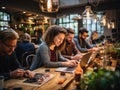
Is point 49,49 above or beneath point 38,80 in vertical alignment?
above

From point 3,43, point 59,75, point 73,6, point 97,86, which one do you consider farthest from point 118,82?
point 73,6

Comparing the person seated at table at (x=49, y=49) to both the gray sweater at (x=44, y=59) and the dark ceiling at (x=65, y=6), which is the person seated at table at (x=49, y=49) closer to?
the gray sweater at (x=44, y=59)

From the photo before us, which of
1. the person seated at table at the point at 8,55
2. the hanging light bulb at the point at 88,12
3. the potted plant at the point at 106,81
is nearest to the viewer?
the potted plant at the point at 106,81

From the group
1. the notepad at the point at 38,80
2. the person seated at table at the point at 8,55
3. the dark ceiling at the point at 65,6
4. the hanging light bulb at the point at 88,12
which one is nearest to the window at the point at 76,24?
the dark ceiling at the point at 65,6

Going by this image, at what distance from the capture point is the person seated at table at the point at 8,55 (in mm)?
2188

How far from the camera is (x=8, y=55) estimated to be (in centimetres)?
261

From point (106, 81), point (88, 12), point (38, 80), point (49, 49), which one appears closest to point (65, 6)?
point (88, 12)

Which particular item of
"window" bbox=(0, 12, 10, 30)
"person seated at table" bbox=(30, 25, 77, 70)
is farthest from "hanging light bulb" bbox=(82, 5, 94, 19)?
"window" bbox=(0, 12, 10, 30)

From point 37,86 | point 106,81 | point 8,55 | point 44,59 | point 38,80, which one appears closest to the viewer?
point 106,81

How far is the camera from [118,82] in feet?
3.43

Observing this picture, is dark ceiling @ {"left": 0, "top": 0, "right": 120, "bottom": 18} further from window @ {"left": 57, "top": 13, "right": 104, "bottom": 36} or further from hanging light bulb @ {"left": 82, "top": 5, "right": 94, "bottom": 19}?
window @ {"left": 57, "top": 13, "right": 104, "bottom": 36}

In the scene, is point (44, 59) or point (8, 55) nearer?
point (8, 55)

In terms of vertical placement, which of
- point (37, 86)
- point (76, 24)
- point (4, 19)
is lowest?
point (37, 86)

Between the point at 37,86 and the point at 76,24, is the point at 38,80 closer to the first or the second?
the point at 37,86
